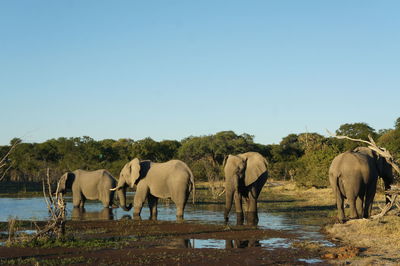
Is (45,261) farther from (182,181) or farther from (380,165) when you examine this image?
(380,165)

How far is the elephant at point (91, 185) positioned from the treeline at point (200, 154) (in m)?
16.5

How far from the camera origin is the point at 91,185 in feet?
81.9

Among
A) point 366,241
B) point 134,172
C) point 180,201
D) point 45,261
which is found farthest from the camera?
point 134,172

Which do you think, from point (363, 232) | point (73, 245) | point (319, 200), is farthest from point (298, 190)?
point (73, 245)

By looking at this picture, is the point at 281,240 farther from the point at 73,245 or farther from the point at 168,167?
the point at 168,167

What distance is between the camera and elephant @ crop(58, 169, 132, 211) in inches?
955

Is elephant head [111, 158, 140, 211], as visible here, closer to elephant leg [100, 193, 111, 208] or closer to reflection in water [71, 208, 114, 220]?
reflection in water [71, 208, 114, 220]

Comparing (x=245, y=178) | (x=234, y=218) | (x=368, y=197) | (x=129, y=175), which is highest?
(x=129, y=175)

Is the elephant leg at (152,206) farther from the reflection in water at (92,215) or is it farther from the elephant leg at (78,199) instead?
the elephant leg at (78,199)

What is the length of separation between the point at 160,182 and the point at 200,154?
164 feet

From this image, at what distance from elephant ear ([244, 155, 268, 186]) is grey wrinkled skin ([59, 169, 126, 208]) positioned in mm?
7510

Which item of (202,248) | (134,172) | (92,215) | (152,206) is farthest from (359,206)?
(92,215)

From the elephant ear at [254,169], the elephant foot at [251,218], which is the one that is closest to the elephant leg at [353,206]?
the elephant foot at [251,218]

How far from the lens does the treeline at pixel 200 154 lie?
45094mm
